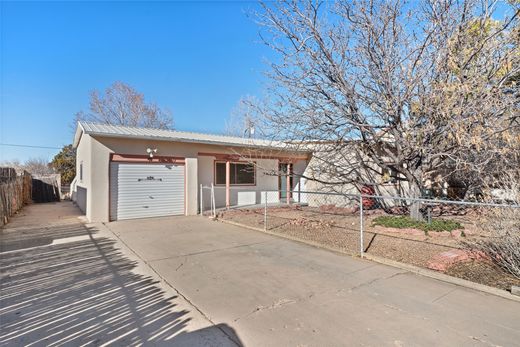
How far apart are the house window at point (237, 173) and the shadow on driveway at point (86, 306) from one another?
7309 millimetres

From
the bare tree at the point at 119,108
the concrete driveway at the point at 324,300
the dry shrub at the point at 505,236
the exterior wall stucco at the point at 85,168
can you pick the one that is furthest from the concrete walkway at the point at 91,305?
the bare tree at the point at 119,108

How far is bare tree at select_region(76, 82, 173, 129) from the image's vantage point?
81.3ft

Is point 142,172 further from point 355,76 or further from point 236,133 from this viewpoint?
point 236,133

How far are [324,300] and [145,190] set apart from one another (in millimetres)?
8194

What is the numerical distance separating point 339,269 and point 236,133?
16.2 meters

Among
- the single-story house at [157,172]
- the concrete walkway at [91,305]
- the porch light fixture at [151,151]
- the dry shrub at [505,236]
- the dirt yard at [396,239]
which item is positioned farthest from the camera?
the porch light fixture at [151,151]

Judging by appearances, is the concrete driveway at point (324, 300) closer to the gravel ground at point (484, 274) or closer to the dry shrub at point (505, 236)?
the gravel ground at point (484, 274)

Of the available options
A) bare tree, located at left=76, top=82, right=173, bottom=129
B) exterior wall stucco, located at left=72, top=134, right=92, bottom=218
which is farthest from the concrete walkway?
bare tree, located at left=76, top=82, right=173, bottom=129

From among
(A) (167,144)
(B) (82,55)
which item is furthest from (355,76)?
(B) (82,55)

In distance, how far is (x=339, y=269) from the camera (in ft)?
15.7

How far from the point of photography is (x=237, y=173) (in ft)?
43.3

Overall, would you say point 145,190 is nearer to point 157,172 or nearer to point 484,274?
point 157,172

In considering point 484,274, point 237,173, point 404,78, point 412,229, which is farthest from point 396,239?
point 237,173

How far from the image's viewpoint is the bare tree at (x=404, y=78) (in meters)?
5.92
